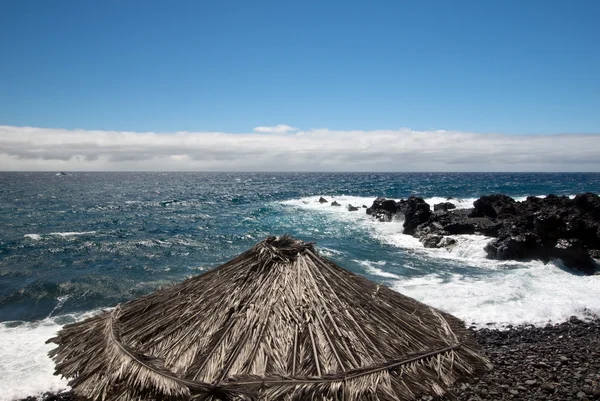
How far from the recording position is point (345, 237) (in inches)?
1046

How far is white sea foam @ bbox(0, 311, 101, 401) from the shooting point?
780 centimetres

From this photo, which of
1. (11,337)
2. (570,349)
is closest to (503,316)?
(570,349)

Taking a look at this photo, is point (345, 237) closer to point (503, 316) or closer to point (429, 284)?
point (429, 284)

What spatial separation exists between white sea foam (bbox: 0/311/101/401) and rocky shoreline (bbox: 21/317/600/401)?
45cm

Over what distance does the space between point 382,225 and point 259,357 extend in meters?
28.9

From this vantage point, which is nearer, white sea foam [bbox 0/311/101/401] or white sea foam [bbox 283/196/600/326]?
white sea foam [bbox 0/311/101/401]

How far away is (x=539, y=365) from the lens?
732 centimetres

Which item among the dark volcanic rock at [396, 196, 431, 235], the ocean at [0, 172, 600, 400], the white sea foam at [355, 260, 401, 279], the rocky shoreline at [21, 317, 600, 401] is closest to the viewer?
the rocky shoreline at [21, 317, 600, 401]

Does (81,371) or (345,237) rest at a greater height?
(81,371)

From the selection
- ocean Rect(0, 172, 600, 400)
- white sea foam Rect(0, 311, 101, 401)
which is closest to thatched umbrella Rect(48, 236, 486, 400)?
white sea foam Rect(0, 311, 101, 401)

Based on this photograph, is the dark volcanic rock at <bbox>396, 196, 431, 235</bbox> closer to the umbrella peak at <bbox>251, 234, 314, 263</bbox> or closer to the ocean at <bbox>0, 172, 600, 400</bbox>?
the ocean at <bbox>0, 172, 600, 400</bbox>

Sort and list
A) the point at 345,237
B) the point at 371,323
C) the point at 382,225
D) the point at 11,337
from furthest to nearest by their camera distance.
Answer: the point at 382,225
the point at 345,237
the point at 11,337
the point at 371,323

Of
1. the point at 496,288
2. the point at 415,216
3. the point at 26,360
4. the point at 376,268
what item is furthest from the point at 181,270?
the point at 415,216

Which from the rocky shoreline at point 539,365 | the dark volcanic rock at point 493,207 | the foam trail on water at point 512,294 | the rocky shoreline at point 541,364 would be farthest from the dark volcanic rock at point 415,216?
the rocky shoreline at point 541,364
